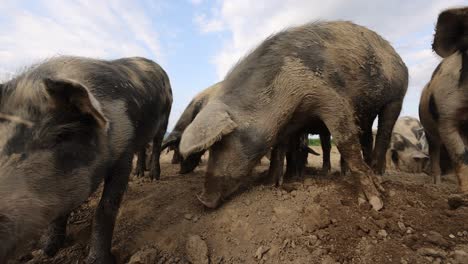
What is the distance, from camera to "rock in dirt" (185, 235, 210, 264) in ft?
11.5

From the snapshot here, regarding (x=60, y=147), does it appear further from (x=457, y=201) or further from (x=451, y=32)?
(x=451, y=32)

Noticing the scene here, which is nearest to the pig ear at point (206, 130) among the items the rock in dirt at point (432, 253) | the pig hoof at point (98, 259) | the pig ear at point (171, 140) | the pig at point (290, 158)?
the pig at point (290, 158)

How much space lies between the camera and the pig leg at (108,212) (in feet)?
11.5

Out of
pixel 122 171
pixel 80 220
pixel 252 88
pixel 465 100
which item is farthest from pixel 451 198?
pixel 80 220

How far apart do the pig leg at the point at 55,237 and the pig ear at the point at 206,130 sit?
1.64 metres

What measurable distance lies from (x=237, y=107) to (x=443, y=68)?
310 cm

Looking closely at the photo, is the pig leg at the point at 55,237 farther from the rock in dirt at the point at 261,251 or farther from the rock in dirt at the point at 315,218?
the rock in dirt at the point at 315,218

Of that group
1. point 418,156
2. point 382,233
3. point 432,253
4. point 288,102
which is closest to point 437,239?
Result: point 432,253

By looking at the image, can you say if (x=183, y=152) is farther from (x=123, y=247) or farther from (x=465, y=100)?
(x=465, y=100)

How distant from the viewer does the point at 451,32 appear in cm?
443

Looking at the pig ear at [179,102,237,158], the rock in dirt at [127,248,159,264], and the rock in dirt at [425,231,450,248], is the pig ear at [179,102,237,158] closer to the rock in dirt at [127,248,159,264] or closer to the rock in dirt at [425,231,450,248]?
the rock in dirt at [127,248,159,264]

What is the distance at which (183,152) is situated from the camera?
12.2 ft

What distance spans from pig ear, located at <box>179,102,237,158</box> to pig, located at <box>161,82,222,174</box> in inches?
63.6

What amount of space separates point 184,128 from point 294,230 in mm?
5498
